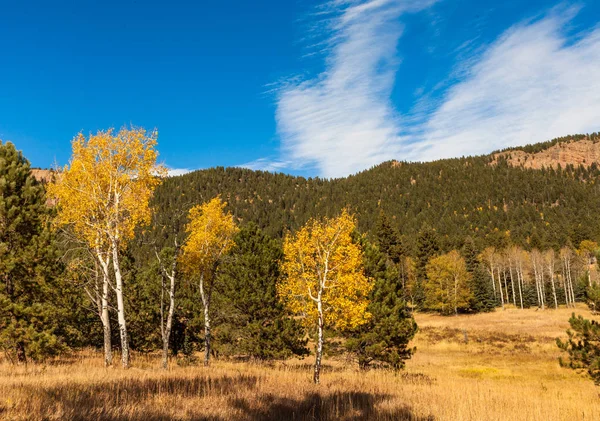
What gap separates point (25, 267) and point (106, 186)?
14.5 feet

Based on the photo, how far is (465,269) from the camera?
65.1 m

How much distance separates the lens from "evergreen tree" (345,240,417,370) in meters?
21.7

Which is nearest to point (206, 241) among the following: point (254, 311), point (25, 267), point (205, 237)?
point (205, 237)

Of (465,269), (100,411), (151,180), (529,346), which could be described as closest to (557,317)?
(465,269)

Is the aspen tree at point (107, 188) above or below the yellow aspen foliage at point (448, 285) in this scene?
above

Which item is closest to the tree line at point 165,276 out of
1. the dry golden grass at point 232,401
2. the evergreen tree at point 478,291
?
the dry golden grass at point 232,401

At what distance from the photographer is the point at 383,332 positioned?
21641 millimetres

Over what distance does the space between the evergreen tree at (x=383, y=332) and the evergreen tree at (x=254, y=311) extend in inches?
161

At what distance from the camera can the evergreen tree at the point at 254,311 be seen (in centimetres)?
2340

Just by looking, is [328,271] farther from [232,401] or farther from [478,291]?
[478,291]

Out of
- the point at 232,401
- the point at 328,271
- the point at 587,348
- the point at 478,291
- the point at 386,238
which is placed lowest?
the point at 478,291

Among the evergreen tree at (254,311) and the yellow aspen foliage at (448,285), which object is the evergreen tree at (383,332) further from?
the yellow aspen foliage at (448,285)

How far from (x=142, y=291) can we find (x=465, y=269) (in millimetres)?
58306

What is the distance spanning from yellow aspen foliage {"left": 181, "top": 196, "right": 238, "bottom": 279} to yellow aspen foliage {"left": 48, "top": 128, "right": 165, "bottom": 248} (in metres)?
5.87
